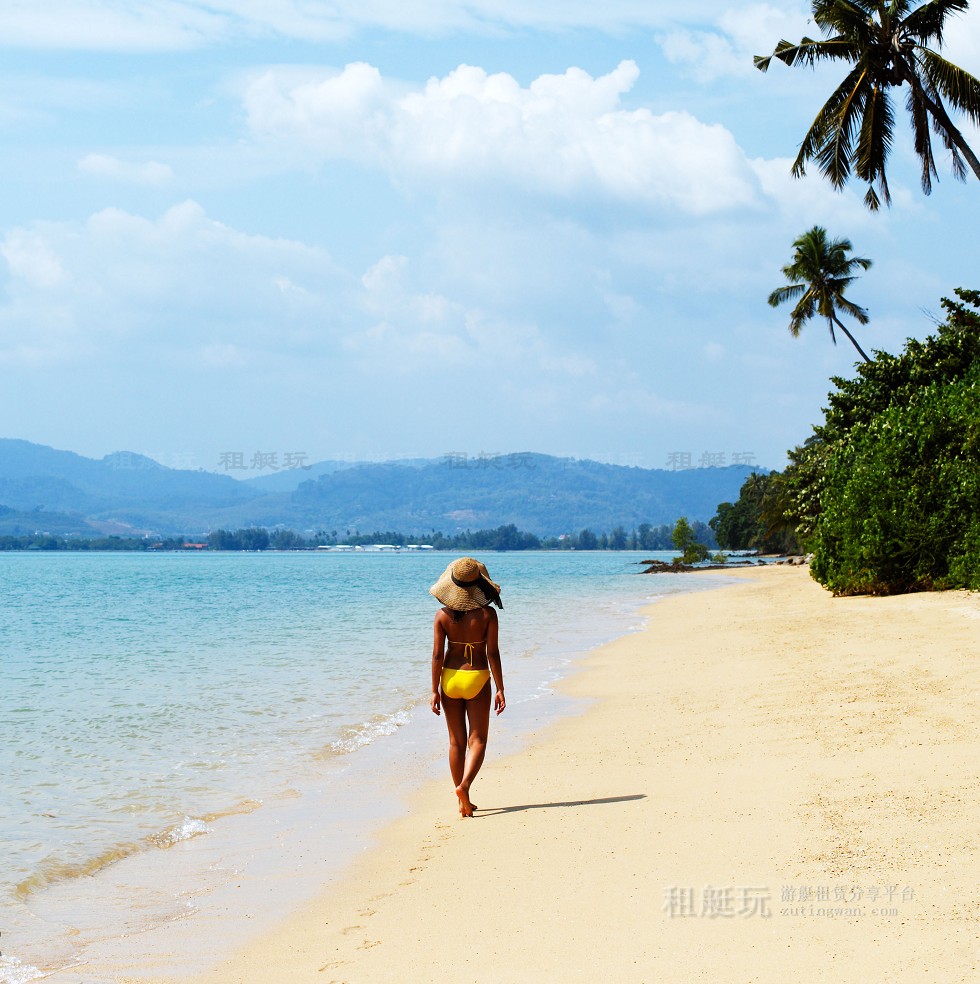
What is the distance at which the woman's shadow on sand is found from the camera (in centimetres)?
717

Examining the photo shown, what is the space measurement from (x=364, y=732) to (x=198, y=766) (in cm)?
223

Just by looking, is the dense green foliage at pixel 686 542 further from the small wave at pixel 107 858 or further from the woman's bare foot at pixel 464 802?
the woman's bare foot at pixel 464 802

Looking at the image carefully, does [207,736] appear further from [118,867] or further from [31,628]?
[31,628]

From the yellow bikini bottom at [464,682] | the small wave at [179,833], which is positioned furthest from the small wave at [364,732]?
the yellow bikini bottom at [464,682]

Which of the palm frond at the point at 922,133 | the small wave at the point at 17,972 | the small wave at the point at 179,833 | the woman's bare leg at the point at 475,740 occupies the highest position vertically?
the palm frond at the point at 922,133

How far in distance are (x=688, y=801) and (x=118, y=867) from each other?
3905mm

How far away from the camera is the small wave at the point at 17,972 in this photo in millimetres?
4848

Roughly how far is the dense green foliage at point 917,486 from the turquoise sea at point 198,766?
5.78 metres

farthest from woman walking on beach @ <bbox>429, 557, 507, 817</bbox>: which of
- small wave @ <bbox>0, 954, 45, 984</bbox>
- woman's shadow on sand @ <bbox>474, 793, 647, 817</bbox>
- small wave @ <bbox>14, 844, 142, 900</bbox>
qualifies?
small wave @ <bbox>0, 954, 45, 984</bbox>

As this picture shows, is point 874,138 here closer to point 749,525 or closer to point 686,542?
point 686,542

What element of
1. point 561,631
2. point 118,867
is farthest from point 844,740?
point 561,631

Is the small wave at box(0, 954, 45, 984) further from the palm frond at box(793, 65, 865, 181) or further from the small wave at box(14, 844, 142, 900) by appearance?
the palm frond at box(793, 65, 865, 181)

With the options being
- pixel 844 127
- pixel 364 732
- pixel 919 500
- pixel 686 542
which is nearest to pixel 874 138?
pixel 844 127

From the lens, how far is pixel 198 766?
33.4 feet
